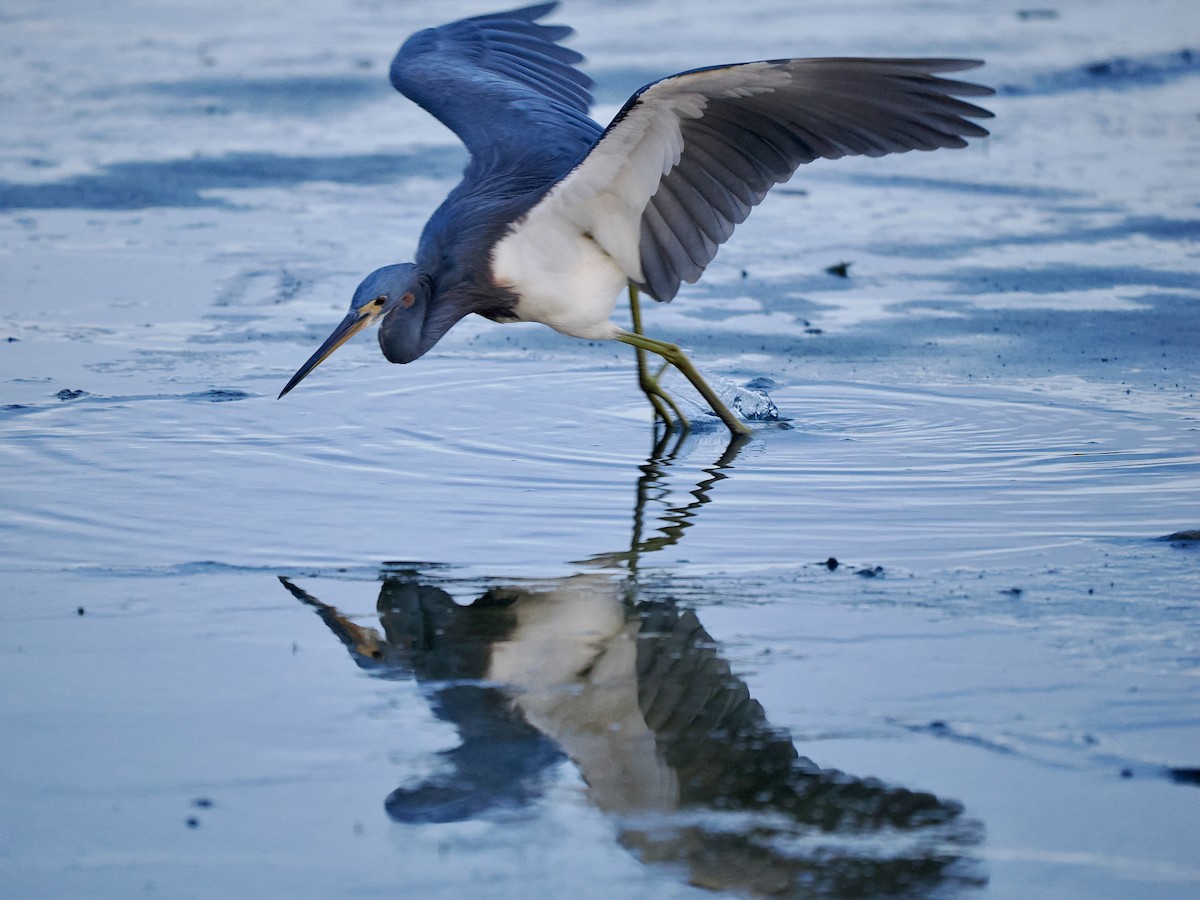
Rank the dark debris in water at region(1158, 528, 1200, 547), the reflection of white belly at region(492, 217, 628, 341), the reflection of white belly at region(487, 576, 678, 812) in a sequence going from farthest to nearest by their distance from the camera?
the reflection of white belly at region(492, 217, 628, 341) → the dark debris in water at region(1158, 528, 1200, 547) → the reflection of white belly at region(487, 576, 678, 812)

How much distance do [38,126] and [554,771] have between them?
328 inches

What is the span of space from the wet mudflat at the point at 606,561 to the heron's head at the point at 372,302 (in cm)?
29

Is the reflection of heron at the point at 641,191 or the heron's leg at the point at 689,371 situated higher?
the reflection of heron at the point at 641,191

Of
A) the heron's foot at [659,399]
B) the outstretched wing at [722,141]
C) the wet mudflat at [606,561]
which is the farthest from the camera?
the heron's foot at [659,399]

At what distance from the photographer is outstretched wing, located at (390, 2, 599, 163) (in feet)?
20.9

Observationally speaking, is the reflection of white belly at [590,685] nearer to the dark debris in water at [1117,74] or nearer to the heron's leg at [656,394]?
the heron's leg at [656,394]

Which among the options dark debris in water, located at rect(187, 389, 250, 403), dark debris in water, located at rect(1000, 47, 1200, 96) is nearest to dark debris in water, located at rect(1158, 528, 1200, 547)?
dark debris in water, located at rect(187, 389, 250, 403)

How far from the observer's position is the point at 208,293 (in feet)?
24.5

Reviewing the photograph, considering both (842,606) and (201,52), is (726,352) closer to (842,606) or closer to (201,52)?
(842,606)

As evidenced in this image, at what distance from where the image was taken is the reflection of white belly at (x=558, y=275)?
5531mm

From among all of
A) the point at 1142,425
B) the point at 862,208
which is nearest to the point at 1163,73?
the point at 862,208

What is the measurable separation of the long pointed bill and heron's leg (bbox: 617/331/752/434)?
3.05 feet

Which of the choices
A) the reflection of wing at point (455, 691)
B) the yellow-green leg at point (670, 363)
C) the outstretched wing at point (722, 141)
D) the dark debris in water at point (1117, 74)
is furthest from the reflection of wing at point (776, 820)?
the dark debris in water at point (1117, 74)

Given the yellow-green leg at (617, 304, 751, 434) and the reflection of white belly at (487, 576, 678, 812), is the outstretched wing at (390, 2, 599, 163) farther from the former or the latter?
the reflection of white belly at (487, 576, 678, 812)
